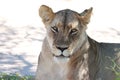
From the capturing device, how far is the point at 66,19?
4453mm

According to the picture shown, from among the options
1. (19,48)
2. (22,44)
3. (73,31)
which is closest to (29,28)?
(22,44)

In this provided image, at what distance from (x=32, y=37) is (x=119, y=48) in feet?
10.5

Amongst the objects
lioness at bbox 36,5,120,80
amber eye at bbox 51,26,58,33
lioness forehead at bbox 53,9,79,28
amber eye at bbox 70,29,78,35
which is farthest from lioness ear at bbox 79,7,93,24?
amber eye at bbox 51,26,58,33

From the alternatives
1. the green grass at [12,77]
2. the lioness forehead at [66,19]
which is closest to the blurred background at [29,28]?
the green grass at [12,77]

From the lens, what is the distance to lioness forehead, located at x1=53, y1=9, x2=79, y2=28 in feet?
14.5

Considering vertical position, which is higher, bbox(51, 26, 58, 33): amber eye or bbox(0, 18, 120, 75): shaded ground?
bbox(51, 26, 58, 33): amber eye

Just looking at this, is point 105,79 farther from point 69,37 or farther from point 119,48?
point 69,37

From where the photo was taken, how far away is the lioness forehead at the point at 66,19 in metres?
4.42

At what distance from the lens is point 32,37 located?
323 inches

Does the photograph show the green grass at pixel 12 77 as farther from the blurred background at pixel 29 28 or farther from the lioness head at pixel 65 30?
the lioness head at pixel 65 30

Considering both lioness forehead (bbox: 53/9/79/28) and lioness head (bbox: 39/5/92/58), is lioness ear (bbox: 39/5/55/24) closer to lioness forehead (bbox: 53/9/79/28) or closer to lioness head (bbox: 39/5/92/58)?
lioness head (bbox: 39/5/92/58)

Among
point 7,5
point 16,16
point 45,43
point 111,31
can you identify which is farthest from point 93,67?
point 7,5

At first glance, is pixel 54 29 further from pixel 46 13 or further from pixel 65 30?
pixel 46 13

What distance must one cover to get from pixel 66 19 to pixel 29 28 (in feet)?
13.7
